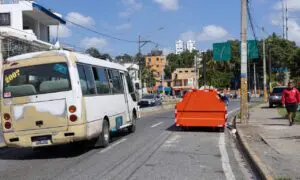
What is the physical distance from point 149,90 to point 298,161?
112 m

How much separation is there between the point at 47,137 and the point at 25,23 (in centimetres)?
3706

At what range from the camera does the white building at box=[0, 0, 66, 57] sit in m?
34.1

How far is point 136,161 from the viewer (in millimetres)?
11094

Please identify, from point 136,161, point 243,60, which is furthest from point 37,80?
point 243,60

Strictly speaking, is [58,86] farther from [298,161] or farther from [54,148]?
[298,161]

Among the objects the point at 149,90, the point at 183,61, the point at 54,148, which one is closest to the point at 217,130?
the point at 54,148

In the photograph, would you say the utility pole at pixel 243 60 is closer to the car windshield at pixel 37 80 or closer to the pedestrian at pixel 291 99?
the pedestrian at pixel 291 99

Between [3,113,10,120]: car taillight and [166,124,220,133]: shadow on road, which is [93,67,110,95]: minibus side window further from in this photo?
[166,124,220,133]: shadow on road

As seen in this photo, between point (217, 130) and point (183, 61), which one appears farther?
point (183, 61)

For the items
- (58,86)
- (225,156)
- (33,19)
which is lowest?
(225,156)

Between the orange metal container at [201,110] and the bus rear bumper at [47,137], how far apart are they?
773 cm

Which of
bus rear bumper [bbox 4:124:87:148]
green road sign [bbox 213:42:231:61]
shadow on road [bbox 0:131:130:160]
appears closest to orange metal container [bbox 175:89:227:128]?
shadow on road [bbox 0:131:130:160]

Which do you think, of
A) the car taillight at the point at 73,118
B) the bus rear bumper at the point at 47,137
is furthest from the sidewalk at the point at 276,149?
the car taillight at the point at 73,118

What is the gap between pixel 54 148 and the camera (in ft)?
47.1
